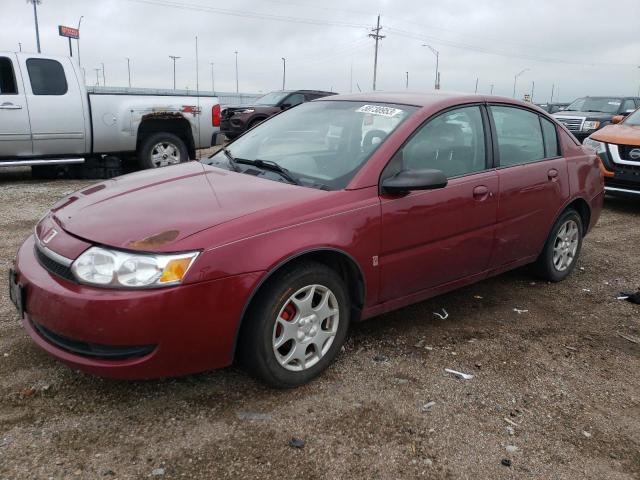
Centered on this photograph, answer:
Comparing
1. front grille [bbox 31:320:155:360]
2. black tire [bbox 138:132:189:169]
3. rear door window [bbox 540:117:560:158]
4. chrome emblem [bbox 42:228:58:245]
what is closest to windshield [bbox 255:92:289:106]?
black tire [bbox 138:132:189:169]

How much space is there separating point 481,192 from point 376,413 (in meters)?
1.68

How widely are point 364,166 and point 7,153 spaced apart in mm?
6851

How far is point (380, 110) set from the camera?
11.8 ft

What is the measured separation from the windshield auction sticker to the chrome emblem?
199cm

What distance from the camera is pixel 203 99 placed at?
9.50 metres

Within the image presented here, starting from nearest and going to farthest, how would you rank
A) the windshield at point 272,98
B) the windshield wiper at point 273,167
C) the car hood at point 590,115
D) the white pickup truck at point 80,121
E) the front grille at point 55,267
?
the front grille at point 55,267 → the windshield wiper at point 273,167 → the white pickup truck at point 80,121 → the car hood at point 590,115 → the windshield at point 272,98

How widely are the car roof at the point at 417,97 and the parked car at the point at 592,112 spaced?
11.2 meters

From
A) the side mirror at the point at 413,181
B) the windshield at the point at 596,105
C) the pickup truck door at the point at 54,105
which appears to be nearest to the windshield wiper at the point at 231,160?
the side mirror at the point at 413,181

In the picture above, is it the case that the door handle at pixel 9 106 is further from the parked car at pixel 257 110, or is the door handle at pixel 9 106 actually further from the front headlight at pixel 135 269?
the parked car at pixel 257 110

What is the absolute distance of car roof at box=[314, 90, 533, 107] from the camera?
11.9ft

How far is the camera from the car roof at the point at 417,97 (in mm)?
3635

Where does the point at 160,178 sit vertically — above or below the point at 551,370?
above

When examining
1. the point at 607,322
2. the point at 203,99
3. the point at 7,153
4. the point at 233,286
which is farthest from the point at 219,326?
the point at 203,99

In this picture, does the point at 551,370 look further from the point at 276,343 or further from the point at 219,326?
the point at 219,326
